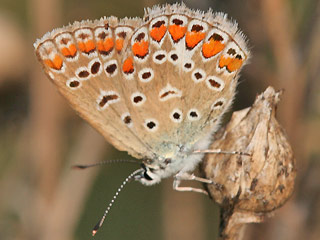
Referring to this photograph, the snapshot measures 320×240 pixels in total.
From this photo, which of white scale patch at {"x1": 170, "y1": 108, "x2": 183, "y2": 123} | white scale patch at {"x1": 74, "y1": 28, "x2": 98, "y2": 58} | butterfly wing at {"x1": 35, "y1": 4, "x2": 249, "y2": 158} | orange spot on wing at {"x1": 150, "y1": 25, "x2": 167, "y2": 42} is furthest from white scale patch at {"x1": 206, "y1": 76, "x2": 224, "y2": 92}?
white scale patch at {"x1": 74, "y1": 28, "x2": 98, "y2": 58}

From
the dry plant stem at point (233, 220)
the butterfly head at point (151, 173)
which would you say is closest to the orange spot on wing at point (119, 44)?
the butterfly head at point (151, 173)

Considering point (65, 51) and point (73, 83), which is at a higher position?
point (65, 51)

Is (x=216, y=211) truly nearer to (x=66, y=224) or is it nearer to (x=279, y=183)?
(x=66, y=224)

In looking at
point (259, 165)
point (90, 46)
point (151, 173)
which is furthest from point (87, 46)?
point (259, 165)

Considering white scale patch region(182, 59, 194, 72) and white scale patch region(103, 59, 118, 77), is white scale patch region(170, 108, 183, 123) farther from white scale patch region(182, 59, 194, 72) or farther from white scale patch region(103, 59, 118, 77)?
white scale patch region(103, 59, 118, 77)

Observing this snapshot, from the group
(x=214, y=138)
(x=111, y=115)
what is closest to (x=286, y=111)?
(x=214, y=138)

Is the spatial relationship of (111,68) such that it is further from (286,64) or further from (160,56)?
(286,64)
